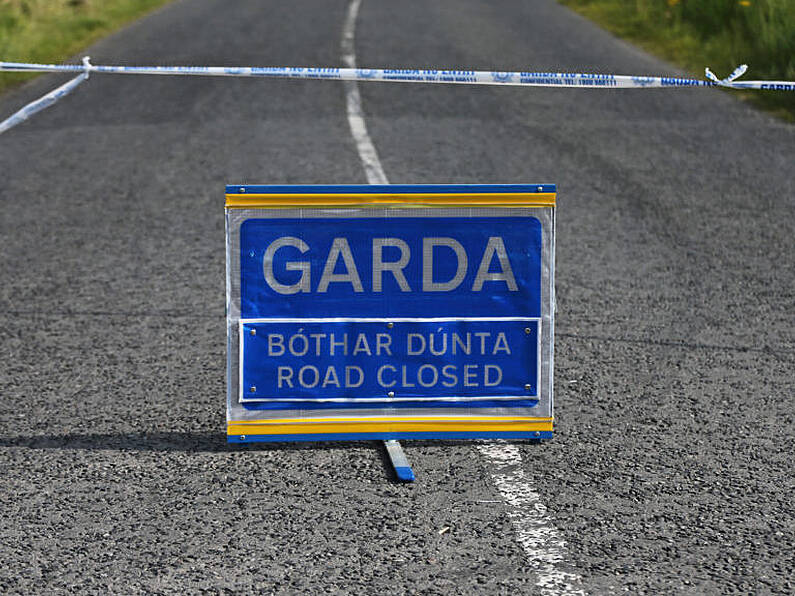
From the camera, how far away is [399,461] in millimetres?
4742

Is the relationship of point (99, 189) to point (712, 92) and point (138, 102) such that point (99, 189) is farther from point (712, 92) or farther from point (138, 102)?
point (712, 92)

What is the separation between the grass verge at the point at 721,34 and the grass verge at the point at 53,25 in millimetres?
9267

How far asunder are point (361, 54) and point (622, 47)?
419cm

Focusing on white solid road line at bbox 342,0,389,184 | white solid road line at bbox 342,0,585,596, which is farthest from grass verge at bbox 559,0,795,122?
white solid road line at bbox 342,0,585,596

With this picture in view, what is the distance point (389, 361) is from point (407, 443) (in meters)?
0.33

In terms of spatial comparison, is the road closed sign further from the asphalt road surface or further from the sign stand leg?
the asphalt road surface

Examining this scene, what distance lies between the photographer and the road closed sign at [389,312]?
194 inches

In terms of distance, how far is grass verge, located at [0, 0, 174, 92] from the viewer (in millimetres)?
18953

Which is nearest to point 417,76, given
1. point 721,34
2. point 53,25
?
point 721,34

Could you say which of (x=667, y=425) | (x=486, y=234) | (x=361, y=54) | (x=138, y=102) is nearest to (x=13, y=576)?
(x=486, y=234)

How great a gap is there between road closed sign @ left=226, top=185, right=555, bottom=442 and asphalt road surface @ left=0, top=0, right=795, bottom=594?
160 mm

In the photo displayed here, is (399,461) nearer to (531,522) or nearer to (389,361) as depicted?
(389,361)

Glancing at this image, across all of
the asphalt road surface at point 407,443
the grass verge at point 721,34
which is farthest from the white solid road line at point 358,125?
the grass verge at point 721,34

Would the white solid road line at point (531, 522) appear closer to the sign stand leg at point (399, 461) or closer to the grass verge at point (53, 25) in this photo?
the sign stand leg at point (399, 461)
